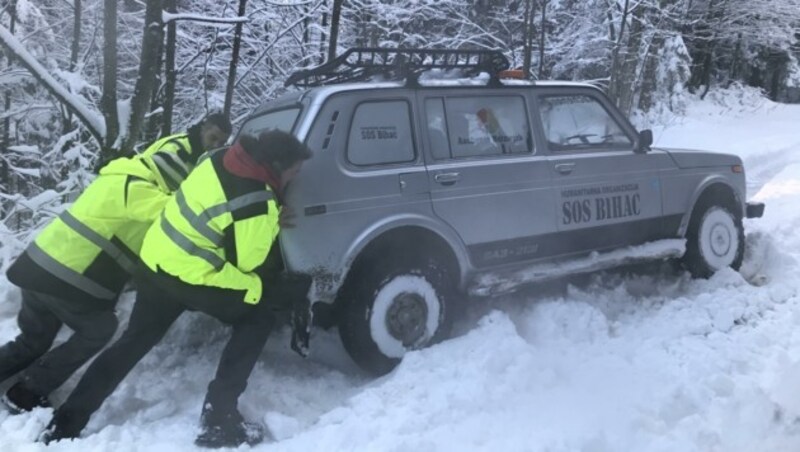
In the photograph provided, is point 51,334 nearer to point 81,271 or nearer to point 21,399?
point 21,399

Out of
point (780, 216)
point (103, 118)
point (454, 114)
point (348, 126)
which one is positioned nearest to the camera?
point (348, 126)

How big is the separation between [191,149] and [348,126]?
111 cm

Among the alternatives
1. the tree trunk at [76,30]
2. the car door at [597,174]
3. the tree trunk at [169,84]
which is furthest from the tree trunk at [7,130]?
the car door at [597,174]

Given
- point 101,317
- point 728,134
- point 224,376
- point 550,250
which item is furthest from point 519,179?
point 728,134

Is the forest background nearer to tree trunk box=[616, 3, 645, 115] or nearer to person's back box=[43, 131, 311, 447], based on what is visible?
tree trunk box=[616, 3, 645, 115]

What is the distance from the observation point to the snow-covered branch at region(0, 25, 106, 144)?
5.76m

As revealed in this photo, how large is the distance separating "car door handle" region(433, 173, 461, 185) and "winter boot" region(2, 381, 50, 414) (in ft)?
8.95

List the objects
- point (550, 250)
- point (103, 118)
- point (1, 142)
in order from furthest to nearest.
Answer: point (1, 142) → point (103, 118) → point (550, 250)

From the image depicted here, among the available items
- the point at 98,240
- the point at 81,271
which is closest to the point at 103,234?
the point at 98,240

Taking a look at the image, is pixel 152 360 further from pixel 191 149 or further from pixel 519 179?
pixel 519 179

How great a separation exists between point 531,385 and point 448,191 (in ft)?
4.67

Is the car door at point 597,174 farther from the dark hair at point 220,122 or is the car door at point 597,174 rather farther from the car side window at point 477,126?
the dark hair at point 220,122

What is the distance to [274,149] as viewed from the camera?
11.7 feet

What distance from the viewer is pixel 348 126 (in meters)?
4.43
